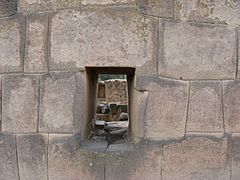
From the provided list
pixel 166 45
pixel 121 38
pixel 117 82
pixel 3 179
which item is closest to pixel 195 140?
pixel 166 45

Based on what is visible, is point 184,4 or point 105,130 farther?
point 105,130

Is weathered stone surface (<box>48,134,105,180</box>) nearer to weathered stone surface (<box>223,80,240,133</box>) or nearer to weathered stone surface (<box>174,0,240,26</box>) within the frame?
weathered stone surface (<box>223,80,240,133</box>)

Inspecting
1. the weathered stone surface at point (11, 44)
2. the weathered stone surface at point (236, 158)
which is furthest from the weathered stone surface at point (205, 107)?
the weathered stone surface at point (11, 44)

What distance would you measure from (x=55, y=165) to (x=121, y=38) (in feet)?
3.31

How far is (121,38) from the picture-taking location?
2.10m

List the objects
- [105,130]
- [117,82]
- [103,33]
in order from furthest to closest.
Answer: [117,82] → [105,130] → [103,33]

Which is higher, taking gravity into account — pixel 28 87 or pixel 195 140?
pixel 28 87

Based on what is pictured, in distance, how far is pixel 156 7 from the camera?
2.12 m

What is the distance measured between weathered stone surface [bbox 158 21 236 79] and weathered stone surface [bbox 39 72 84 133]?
0.61 m

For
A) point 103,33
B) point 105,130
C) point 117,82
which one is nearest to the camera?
point 103,33

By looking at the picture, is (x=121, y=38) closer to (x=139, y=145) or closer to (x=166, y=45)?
(x=166, y=45)

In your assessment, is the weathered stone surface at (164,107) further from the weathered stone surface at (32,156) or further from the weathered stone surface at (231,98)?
the weathered stone surface at (32,156)

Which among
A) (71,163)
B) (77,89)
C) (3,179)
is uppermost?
(77,89)

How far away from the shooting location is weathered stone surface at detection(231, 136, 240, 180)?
7.13 feet
